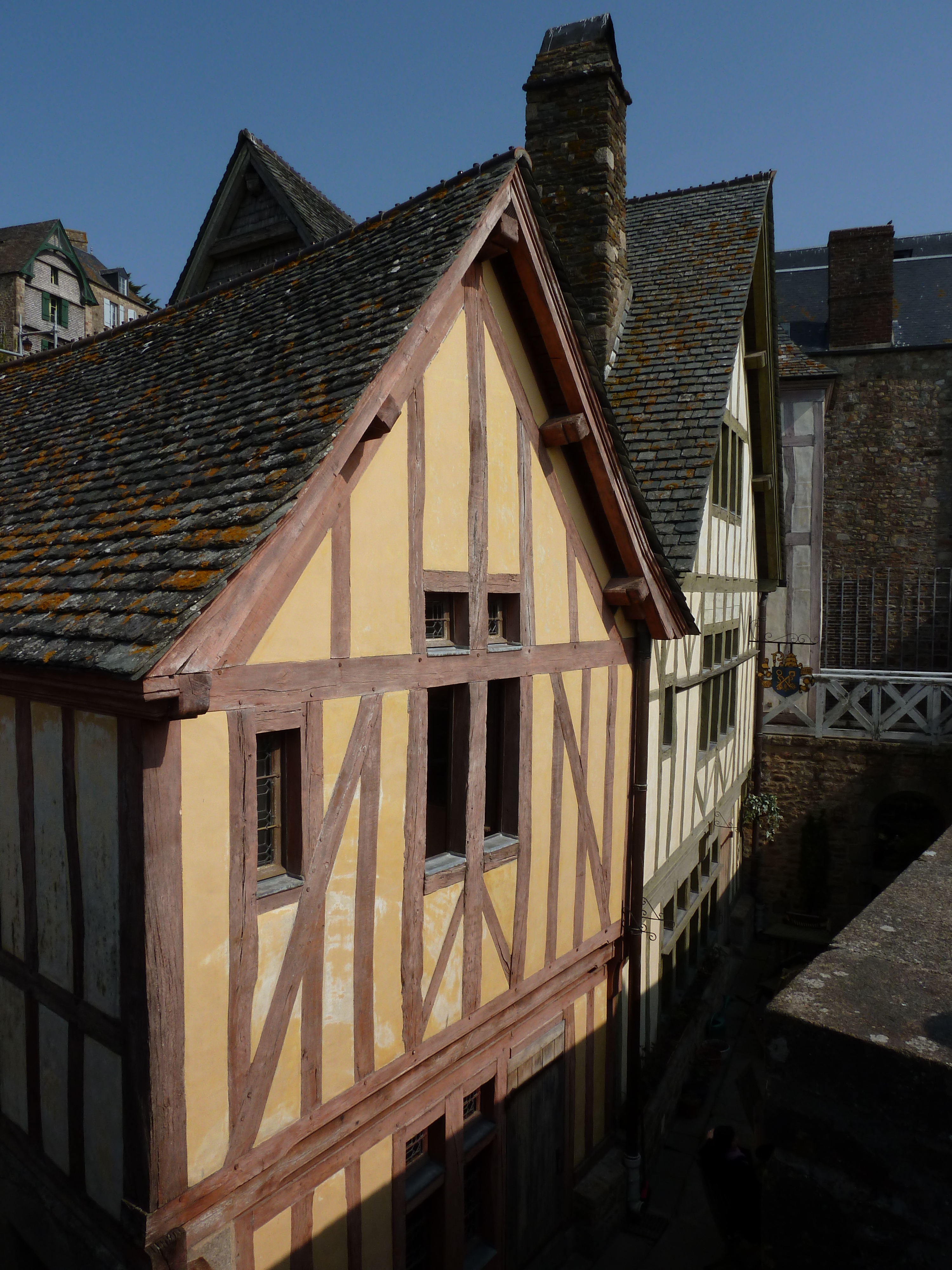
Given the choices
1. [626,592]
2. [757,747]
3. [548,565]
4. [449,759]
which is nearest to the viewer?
[449,759]

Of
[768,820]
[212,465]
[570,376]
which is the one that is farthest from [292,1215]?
[768,820]

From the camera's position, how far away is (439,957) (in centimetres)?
490

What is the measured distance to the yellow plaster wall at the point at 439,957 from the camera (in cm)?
481

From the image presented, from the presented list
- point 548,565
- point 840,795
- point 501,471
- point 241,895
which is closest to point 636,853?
point 548,565

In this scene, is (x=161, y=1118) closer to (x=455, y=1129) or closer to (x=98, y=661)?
(x=98, y=661)

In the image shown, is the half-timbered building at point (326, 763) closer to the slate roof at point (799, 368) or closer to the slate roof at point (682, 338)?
the slate roof at point (682, 338)

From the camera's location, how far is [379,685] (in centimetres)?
439

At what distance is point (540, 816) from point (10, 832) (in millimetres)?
3157

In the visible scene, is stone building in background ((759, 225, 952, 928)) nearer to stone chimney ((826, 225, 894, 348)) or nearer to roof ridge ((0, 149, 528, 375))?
stone chimney ((826, 225, 894, 348))

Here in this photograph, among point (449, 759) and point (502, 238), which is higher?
point (502, 238)

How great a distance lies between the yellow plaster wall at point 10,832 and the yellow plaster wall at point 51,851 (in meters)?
0.18

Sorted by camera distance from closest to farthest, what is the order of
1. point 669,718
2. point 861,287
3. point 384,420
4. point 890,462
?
point 384,420 → point 669,718 → point 861,287 → point 890,462

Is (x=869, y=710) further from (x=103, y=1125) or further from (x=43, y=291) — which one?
(x=43, y=291)

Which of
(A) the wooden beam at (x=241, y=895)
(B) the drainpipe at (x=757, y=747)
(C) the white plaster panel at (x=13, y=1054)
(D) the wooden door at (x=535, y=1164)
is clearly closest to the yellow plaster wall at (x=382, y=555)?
(A) the wooden beam at (x=241, y=895)
